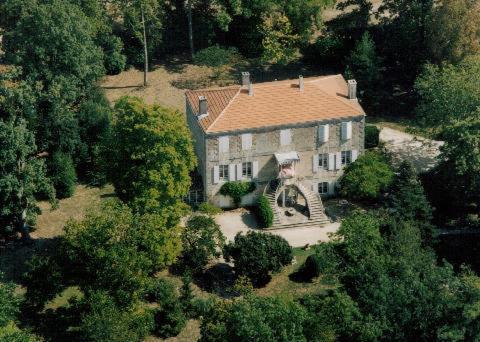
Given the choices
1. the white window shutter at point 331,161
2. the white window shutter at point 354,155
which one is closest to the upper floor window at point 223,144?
the white window shutter at point 331,161

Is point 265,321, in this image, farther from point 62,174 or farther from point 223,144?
point 62,174

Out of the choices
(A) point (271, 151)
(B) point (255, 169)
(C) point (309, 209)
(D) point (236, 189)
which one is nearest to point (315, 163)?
(A) point (271, 151)

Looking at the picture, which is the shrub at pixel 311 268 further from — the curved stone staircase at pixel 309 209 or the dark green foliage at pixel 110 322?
the dark green foliage at pixel 110 322

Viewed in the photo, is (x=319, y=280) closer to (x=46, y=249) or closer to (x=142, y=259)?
(x=142, y=259)

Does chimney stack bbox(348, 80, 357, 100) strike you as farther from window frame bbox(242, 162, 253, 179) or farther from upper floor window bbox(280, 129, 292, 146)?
window frame bbox(242, 162, 253, 179)

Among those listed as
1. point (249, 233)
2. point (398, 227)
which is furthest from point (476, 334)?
point (249, 233)

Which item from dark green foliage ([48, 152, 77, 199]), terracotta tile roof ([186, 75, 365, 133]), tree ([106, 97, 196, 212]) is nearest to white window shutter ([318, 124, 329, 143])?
terracotta tile roof ([186, 75, 365, 133])
